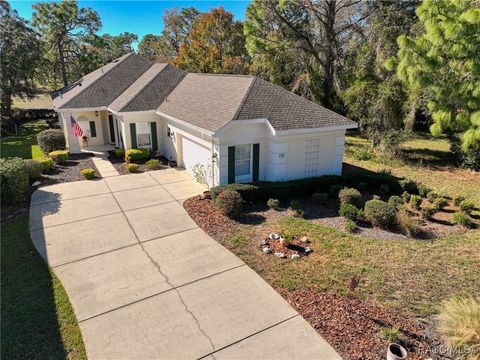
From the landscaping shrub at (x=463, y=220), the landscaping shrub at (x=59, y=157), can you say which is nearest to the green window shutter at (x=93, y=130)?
the landscaping shrub at (x=59, y=157)

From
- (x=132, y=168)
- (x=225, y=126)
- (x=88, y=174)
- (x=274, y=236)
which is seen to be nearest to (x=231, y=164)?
(x=225, y=126)

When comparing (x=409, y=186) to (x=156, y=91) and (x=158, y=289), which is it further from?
(x=156, y=91)

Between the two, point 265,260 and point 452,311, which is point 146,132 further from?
point 452,311

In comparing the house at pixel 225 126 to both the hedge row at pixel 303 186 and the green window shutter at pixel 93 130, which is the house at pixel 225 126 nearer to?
the green window shutter at pixel 93 130

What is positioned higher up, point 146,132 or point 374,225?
point 146,132

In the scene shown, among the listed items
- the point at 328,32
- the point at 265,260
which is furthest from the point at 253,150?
the point at 328,32

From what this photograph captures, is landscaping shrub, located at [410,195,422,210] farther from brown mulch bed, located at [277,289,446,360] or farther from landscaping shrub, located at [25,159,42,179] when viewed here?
landscaping shrub, located at [25,159,42,179]

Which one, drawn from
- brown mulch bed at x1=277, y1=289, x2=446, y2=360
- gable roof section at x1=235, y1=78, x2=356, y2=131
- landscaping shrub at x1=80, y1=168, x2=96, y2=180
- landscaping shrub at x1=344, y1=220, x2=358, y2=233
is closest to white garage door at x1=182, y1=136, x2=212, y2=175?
gable roof section at x1=235, y1=78, x2=356, y2=131
